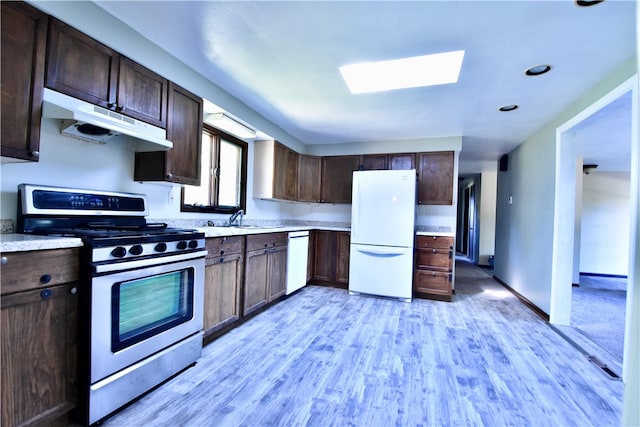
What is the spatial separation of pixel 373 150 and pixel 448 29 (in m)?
2.80

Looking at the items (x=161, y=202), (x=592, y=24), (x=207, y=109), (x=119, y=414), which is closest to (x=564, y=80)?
(x=592, y=24)

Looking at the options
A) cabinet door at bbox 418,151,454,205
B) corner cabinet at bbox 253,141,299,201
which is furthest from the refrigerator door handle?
corner cabinet at bbox 253,141,299,201

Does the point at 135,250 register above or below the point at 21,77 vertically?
below

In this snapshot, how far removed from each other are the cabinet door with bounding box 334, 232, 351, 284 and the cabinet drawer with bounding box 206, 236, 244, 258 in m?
1.87

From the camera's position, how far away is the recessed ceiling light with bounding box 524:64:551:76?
232 cm

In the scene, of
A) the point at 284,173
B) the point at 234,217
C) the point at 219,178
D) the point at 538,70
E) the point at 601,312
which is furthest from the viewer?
the point at 284,173

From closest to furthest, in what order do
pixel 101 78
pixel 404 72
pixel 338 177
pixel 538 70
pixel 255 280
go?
pixel 101 78 < pixel 538 70 < pixel 404 72 < pixel 255 280 < pixel 338 177

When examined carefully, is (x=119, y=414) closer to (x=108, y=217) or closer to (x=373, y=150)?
(x=108, y=217)

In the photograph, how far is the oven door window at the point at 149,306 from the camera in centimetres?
167

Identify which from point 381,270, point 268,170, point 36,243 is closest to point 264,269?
point 268,170

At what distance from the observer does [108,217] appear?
6.95ft

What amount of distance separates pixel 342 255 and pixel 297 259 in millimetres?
744

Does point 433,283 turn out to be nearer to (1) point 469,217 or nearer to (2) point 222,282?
(2) point 222,282

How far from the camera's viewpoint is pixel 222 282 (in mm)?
2592
